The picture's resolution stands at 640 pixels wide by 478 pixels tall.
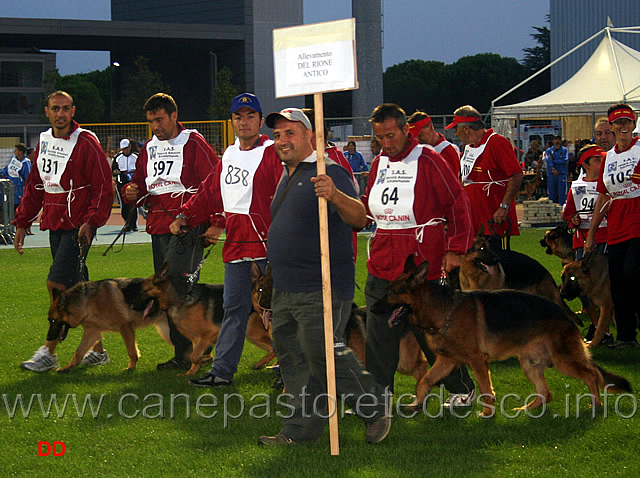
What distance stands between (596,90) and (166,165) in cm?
1685

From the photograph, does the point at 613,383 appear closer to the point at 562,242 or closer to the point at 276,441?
the point at 276,441

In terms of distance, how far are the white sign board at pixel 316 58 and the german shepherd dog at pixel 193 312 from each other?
2794 mm

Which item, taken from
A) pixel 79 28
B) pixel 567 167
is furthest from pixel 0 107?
pixel 567 167

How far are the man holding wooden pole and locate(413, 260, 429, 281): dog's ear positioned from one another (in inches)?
22.0

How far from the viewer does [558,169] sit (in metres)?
24.6

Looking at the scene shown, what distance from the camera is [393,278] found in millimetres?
5844

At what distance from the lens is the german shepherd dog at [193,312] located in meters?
7.39

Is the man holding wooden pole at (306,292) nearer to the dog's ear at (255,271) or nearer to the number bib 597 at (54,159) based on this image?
the dog's ear at (255,271)

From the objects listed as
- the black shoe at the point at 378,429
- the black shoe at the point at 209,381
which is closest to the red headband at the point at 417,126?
the black shoe at the point at 209,381

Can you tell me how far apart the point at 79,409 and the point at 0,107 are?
49.7 meters

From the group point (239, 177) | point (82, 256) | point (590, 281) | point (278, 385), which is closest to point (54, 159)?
point (82, 256)

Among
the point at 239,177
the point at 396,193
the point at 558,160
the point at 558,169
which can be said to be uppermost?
the point at 558,160

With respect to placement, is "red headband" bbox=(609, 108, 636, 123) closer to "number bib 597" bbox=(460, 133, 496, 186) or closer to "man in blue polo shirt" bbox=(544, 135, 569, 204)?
"number bib 597" bbox=(460, 133, 496, 186)

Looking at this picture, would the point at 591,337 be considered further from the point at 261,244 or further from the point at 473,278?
the point at 261,244
